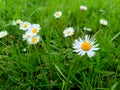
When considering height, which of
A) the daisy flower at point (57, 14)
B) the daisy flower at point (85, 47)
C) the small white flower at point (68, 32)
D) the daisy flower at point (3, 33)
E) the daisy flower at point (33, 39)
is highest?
the daisy flower at point (57, 14)

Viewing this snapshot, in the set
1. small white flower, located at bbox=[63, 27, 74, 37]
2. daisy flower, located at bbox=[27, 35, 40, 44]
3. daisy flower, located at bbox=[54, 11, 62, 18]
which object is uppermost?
daisy flower, located at bbox=[54, 11, 62, 18]

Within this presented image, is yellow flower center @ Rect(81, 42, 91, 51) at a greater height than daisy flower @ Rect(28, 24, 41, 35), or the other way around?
daisy flower @ Rect(28, 24, 41, 35)

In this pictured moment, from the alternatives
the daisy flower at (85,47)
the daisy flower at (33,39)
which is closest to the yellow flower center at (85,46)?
the daisy flower at (85,47)

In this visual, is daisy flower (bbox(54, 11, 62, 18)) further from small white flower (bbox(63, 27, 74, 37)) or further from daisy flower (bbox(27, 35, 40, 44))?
daisy flower (bbox(27, 35, 40, 44))

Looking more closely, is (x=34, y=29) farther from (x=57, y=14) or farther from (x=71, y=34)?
(x=57, y=14)

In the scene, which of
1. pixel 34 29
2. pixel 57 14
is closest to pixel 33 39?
pixel 34 29

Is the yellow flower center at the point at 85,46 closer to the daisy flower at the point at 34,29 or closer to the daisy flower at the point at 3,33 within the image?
the daisy flower at the point at 34,29

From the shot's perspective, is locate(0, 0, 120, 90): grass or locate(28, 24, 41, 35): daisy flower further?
locate(28, 24, 41, 35): daisy flower

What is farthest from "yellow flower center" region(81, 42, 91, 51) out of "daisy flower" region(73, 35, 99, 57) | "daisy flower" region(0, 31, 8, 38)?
"daisy flower" region(0, 31, 8, 38)
